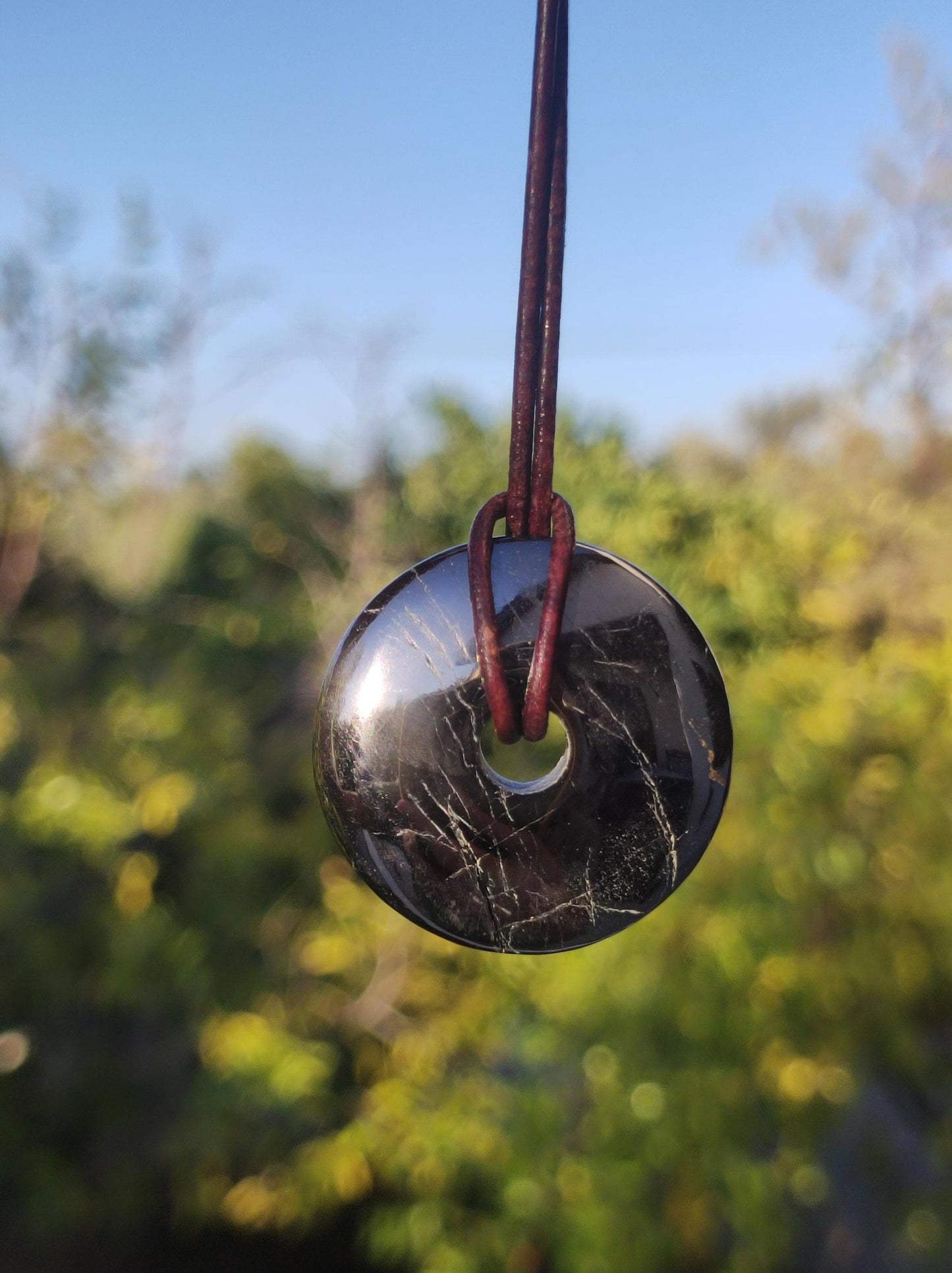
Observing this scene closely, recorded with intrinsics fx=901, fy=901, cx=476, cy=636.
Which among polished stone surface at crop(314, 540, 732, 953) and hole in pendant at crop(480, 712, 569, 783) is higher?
polished stone surface at crop(314, 540, 732, 953)

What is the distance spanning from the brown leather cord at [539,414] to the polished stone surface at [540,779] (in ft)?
0.04

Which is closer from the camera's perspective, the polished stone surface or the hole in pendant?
the polished stone surface

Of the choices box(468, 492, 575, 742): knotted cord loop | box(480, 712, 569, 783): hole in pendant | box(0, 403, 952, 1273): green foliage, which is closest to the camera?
box(468, 492, 575, 742): knotted cord loop

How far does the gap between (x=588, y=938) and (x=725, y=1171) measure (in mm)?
2086

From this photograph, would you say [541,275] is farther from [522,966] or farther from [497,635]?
[522,966]

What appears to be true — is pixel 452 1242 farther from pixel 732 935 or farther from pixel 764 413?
pixel 764 413

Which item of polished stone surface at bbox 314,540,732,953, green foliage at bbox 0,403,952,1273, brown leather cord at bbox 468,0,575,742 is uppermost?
brown leather cord at bbox 468,0,575,742

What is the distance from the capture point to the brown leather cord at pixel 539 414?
1.92 feet

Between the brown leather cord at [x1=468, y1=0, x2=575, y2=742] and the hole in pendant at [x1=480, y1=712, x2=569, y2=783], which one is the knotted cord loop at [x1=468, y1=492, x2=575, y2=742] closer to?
the brown leather cord at [x1=468, y1=0, x2=575, y2=742]

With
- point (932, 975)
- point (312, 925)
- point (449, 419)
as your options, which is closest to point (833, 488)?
point (449, 419)

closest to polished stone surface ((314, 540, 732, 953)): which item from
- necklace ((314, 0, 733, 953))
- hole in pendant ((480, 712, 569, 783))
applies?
necklace ((314, 0, 733, 953))

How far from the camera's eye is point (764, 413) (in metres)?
4.22

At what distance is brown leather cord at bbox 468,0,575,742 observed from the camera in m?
0.59

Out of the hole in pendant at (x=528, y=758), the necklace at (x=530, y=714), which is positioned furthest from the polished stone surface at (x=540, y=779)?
the hole in pendant at (x=528, y=758)
